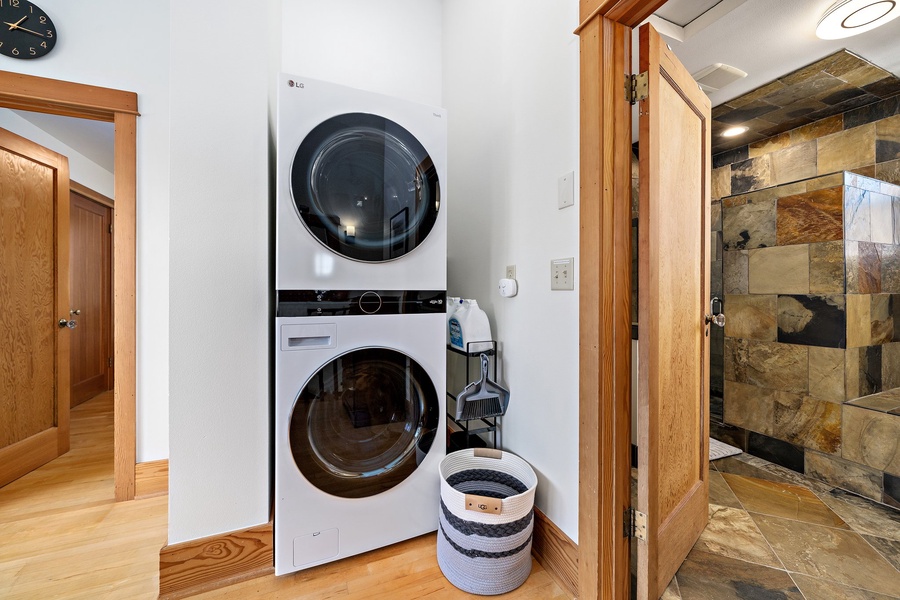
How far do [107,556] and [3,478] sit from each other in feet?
3.54

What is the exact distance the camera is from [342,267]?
1.27 meters

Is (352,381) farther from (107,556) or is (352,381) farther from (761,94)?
(761,94)

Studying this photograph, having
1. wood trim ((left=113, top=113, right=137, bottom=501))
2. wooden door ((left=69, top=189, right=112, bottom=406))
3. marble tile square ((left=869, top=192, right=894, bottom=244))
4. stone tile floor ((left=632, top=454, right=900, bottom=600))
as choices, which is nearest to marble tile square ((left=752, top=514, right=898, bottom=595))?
stone tile floor ((left=632, top=454, right=900, bottom=600))

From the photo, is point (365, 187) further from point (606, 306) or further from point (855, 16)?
point (855, 16)

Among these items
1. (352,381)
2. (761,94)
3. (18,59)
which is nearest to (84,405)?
(18,59)

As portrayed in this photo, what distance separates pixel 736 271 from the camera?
247 cm

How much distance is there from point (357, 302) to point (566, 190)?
82cm

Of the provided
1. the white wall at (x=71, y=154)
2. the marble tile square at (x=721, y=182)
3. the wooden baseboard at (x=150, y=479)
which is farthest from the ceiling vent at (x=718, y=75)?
the white wall at (x=71, y=154)

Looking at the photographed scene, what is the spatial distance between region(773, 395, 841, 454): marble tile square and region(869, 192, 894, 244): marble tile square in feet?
3.36

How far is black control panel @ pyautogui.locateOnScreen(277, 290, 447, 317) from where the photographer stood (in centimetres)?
121

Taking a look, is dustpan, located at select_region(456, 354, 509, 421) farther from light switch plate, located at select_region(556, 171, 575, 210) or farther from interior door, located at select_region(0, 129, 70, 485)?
interior door, located at select_region(0, 129, 70, 485)

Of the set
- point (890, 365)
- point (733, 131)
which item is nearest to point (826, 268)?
point (890, 365)

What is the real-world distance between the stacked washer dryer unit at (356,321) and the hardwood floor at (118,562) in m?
0.07

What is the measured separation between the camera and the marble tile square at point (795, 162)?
8.16ft
